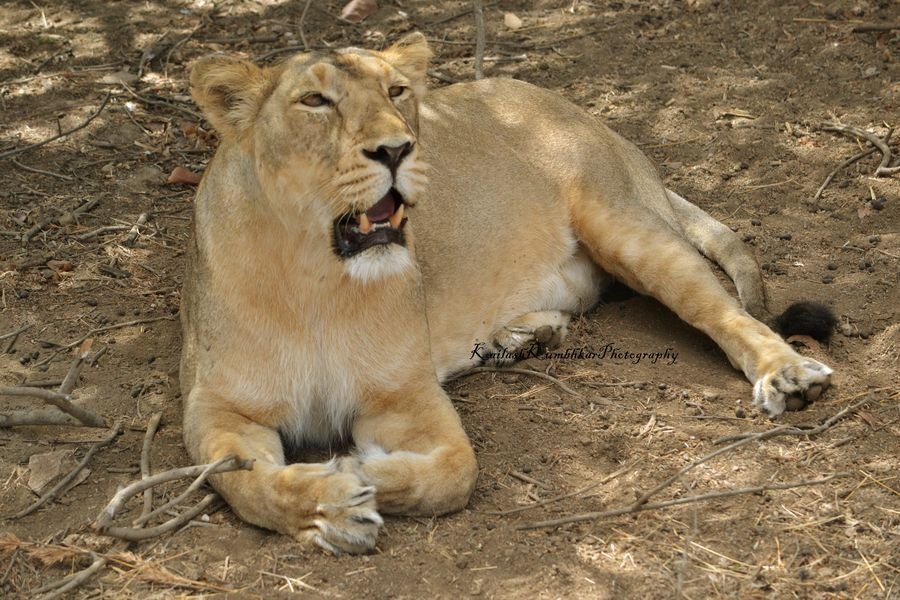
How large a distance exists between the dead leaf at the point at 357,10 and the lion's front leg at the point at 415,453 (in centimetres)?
402

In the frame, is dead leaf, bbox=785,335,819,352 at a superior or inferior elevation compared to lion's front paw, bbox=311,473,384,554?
inferior

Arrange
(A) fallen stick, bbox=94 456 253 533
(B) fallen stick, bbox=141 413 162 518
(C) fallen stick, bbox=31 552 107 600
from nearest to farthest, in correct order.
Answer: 1. (C) fallen stick, bbox=31 552 107 600
2. (A) fallen stick, bbox=94 456 253 533
3. (B) fallen stick, bbox=141 413 162 518

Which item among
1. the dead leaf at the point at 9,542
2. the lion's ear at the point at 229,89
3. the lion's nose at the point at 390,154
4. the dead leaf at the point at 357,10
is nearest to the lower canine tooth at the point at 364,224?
the lion's nose at the point at 390,154

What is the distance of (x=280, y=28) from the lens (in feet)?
24.4

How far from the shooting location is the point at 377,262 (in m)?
3.68

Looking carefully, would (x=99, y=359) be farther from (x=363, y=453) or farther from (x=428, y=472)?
(x=428, y=472)

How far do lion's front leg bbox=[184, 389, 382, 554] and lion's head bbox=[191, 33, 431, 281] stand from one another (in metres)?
0.64

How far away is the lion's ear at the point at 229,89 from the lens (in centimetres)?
375

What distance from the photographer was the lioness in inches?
141

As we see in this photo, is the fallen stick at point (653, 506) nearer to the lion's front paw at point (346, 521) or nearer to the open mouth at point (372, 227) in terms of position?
the lion's front paw at point (346, 521)

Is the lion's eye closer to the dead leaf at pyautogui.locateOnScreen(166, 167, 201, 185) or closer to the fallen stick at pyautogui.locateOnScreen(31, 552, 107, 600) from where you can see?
the fallen stick at pyautogui.locateOnScreen(31, 552, 107, 600)

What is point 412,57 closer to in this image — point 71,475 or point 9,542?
point 71,475

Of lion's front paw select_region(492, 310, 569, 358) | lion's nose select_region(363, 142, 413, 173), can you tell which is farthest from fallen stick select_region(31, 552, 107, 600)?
lion's front paw select_region(492, 310, 569, 358)

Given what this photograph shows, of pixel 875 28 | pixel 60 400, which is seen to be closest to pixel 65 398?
pixel 60 400
